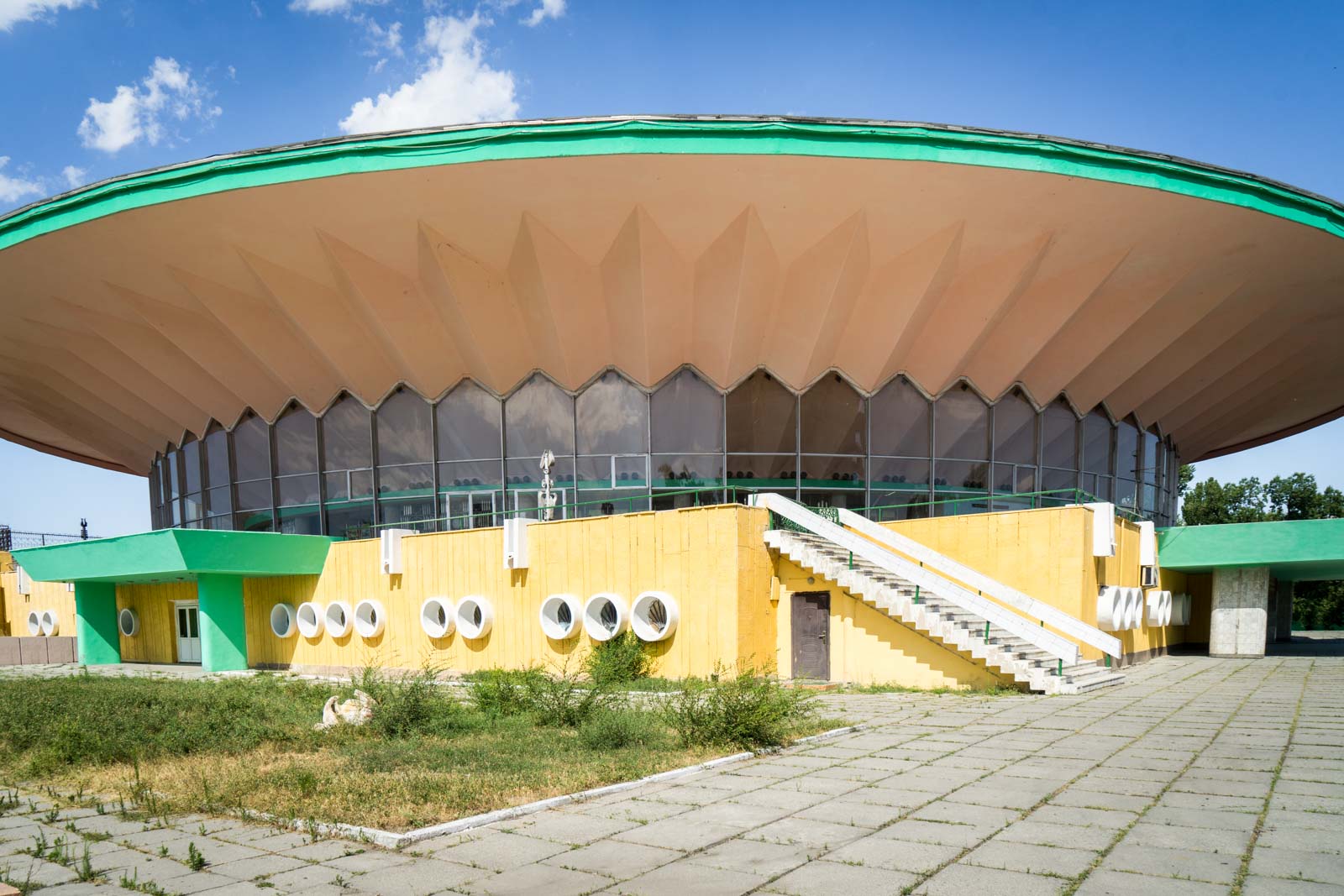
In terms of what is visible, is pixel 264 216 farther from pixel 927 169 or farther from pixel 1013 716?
pixel 1013 716

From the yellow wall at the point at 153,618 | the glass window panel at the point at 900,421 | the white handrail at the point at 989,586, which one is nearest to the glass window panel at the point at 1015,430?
the glass window panel at the point at 900,421

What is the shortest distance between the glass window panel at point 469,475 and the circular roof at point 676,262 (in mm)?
2359

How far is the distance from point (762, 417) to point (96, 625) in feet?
73.8

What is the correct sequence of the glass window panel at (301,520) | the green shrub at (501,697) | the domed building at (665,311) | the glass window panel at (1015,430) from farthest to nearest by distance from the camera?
the glass window panel at (301,520) < the glass window panel at (1015,430) < the domed building at (665,311) < the green shrub at (501,697)

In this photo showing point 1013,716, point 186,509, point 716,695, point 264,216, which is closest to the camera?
point 716,695

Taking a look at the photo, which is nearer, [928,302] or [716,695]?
[716,695]

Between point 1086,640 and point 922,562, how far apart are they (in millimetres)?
3534

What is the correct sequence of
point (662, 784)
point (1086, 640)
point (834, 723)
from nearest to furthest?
point (662, 784) < point (834, 723) < point (1086, 640)

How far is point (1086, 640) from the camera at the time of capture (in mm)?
17250

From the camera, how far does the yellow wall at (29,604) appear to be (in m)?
34.7

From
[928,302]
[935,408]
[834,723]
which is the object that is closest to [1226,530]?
[935,408]

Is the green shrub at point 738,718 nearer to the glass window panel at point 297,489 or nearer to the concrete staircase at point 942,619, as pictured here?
the concrete staircase at point 942,619

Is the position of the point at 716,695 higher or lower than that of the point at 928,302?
lower

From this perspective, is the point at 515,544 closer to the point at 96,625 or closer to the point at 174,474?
the point at 96,625
